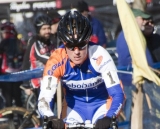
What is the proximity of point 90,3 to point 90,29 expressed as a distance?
642 centimetres

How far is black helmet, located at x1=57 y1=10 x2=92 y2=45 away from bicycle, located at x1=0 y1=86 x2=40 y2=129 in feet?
13.4

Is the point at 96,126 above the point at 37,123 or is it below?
above

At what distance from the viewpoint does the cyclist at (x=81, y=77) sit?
261 inches

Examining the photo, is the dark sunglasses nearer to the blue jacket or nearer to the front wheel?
the blue jacket

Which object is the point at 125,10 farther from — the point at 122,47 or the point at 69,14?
the point at 69,14

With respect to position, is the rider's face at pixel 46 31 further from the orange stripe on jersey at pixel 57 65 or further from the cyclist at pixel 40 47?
the orange stripe on jersey at pixel 57 65

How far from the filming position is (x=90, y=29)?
6711mm

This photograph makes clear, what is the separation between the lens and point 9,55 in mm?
12289

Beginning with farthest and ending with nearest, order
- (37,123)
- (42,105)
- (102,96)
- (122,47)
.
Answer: (37,123)
(122,47)
(102,96)
(42,105)

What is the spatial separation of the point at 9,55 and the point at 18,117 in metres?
1.67

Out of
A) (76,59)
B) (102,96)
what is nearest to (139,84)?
(102,96)

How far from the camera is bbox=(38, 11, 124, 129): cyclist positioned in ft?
21.7

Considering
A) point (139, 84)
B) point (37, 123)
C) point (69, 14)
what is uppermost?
point (69, 14)

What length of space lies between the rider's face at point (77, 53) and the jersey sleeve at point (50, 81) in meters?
0.17
